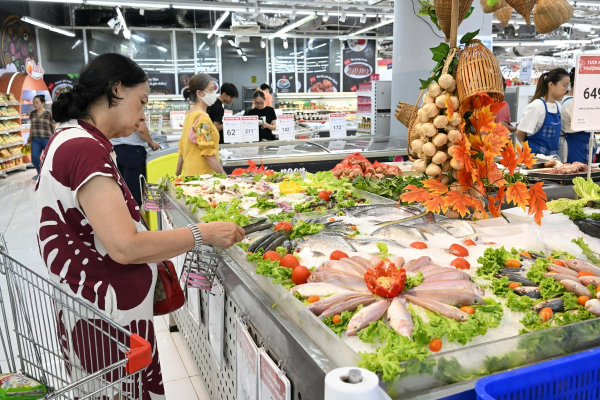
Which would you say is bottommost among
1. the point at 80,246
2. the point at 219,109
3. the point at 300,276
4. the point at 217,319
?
the point at 217,319

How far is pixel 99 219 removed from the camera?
66.6 inches

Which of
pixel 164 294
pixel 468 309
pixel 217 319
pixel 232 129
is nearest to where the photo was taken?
pixel 468 309

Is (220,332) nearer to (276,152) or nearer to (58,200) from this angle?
(58,200)

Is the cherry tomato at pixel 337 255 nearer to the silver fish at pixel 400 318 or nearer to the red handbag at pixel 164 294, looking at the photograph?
the silver fish at pixel 400 318

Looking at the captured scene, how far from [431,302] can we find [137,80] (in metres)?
1.39

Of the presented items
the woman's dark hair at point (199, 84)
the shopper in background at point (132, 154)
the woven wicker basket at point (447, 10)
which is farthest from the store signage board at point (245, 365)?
the shopper in background at point (132, 154)

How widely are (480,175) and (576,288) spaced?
0.93 m

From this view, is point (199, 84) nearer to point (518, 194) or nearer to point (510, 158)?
point (510, 158)

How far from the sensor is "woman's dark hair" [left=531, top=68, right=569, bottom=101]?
18.2 feet

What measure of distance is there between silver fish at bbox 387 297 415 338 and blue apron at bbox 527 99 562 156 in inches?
196

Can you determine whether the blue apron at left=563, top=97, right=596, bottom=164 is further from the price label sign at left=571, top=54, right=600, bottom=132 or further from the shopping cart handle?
the shopping cart handle

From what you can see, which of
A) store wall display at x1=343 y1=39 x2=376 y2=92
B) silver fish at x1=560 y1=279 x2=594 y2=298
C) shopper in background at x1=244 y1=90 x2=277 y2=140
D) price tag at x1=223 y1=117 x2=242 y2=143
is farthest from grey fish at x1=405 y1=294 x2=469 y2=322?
store wall display at x1=343 y1=39 x2=376 y2=92

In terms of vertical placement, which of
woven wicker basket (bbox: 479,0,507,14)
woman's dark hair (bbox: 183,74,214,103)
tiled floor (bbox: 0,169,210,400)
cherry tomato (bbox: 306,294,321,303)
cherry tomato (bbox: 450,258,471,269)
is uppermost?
woven wicker basket (bbox: 479,0,507,14)

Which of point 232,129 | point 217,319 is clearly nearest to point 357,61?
point 232,129
